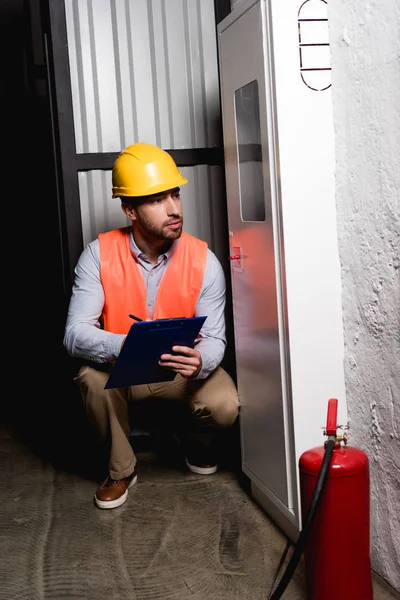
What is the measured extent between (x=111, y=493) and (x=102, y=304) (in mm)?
778

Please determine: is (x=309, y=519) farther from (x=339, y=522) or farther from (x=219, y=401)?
(x=219, y=401)

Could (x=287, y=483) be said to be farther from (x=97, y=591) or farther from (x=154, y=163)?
(x=154, y=163)

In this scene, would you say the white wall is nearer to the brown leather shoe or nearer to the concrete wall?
the concrete wall

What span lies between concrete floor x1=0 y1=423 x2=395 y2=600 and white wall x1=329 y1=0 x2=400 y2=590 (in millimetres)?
343

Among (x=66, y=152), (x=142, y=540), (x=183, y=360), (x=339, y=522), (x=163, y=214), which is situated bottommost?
(x=142, y=540)

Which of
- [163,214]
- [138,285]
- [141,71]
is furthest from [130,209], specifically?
[141,71]

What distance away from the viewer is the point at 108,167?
357 centimetres

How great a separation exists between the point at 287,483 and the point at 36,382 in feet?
10.1

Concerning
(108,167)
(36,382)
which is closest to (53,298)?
(36,382)

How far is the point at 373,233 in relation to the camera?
87.0 inches

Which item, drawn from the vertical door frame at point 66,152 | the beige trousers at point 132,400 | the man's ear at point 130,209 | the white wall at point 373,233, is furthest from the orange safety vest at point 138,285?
the white wall at point 373,233

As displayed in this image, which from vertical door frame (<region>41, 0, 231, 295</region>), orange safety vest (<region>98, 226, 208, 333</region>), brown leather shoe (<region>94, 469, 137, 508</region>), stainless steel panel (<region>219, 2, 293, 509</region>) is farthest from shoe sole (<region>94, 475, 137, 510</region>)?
vertical door frame (<region>41, 0, 231, 295</region>)

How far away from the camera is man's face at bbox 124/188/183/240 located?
10.1ft

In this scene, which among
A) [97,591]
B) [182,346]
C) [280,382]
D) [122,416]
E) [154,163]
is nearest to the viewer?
[97,591]
